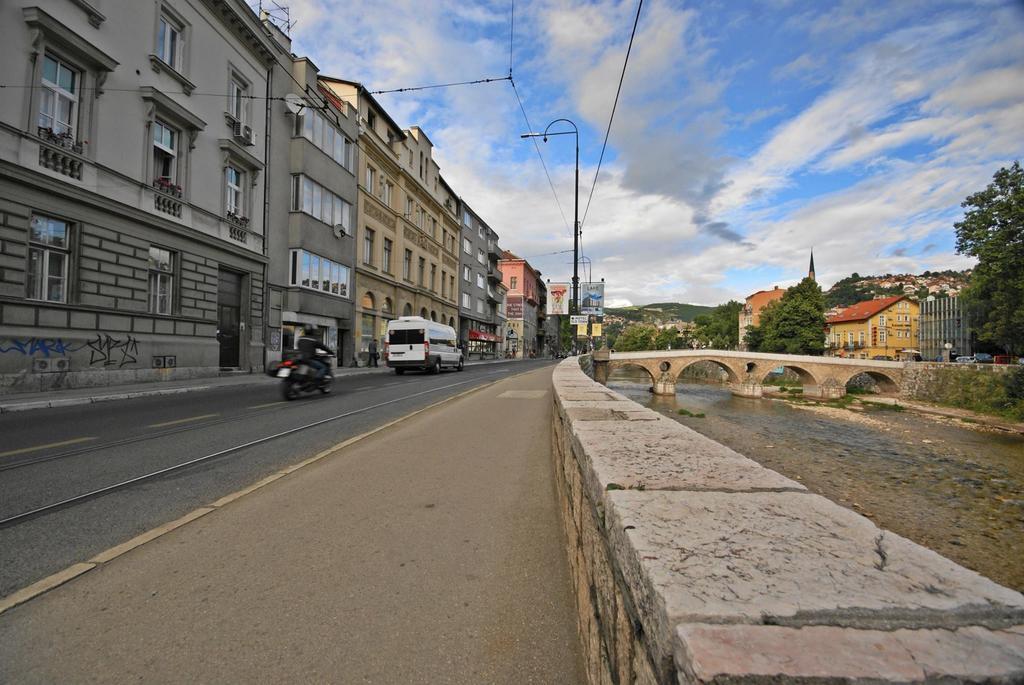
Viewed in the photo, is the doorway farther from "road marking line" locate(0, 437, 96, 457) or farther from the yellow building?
the yellow building

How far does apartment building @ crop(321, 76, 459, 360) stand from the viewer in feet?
93.8

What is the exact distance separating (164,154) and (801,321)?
6344 centimetres

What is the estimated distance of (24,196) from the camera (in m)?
11.2

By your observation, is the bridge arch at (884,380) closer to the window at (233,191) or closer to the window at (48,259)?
the window at (233,191)

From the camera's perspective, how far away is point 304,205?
2306cm

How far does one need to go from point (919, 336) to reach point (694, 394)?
137 ft

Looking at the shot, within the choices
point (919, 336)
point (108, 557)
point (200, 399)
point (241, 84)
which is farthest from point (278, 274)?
point (919, 336)

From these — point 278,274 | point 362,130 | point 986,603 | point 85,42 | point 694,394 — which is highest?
point 362,130

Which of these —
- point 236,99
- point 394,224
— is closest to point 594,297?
point 394,224

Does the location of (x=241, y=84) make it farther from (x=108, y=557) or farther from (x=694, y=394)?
(x=694, y=394)

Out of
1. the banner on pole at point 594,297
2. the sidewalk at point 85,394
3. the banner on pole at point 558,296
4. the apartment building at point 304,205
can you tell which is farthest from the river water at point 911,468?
the apartment building at point 304,205

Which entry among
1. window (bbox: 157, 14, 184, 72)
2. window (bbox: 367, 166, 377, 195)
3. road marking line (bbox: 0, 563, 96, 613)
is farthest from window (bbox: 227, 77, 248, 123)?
road marking line (bbox: 0, 563, 96, 613)

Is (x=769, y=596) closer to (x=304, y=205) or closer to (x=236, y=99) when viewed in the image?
(x=236, y=99)

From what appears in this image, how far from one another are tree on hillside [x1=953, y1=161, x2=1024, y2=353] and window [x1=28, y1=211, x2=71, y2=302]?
1570 inches
